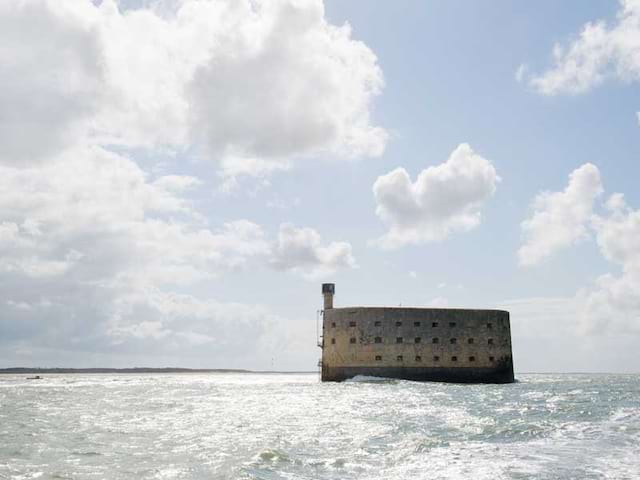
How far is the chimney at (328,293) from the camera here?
53312 millimetres

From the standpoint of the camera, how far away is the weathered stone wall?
49.2m

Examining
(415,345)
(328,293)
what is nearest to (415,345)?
(415,345)

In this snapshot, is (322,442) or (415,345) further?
(415,345)

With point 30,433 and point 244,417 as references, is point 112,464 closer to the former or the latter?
point 30,433

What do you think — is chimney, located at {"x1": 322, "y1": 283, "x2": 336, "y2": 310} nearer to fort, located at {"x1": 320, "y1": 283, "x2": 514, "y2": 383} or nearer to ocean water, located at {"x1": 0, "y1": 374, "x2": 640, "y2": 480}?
fort, located at {"x1": 320, "y1": 283, "x2": 514, "y2": 383}

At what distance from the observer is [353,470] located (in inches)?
446

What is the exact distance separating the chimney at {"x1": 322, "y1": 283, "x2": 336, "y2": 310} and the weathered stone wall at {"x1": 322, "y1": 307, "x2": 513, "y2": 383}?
5.94ft

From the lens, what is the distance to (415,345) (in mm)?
49344

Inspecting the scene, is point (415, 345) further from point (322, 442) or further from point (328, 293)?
point (322, 442)

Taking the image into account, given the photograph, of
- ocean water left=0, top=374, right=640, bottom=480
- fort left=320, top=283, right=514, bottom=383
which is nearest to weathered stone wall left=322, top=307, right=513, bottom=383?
fort left=320, top=283, right=514, bottom=383

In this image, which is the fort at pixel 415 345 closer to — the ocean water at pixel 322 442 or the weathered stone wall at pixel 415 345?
the weathered stone wall at pixel 415 345

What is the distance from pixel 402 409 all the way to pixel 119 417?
9.83 m

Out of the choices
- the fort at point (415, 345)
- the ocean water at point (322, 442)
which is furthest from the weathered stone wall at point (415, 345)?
the ocean water at point (322, 442)

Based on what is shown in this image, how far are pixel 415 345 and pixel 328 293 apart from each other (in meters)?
8.84
